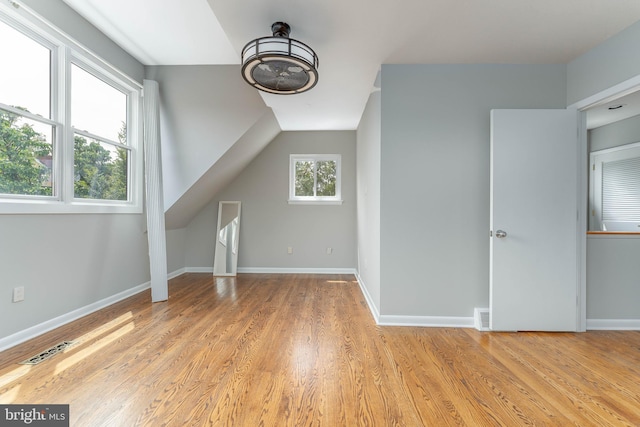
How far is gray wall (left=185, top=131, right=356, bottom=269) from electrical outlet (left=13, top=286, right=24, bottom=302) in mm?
2933

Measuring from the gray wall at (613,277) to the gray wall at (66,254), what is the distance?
190 inches

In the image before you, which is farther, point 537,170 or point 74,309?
point 74,309

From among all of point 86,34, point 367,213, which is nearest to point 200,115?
→ point 86,34

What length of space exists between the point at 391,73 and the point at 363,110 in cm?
130

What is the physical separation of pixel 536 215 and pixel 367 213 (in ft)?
5.62

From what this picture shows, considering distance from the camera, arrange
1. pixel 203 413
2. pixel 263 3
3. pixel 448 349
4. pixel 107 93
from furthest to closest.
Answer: pixel 107 93, pixel 448 349, pixel 263 3, pixel 203 413

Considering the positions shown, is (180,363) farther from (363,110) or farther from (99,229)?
(363,110)

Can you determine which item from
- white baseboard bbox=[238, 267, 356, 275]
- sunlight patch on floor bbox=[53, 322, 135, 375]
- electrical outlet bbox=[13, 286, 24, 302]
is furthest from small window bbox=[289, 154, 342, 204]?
electrical outlet bbox=[13, 286, 24, 302]

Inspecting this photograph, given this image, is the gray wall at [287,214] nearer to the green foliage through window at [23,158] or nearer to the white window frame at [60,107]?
the white window frame at [60,107]

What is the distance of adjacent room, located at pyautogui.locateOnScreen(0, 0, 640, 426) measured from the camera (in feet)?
6.04

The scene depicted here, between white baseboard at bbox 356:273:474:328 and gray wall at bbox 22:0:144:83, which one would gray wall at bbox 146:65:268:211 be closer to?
gray wall at bbox 22:0:144:83

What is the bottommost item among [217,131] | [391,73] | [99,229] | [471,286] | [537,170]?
[471,286]

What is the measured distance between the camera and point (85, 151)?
3.12 metres

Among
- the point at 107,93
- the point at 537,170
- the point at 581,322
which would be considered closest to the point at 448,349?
the point at 581,322
